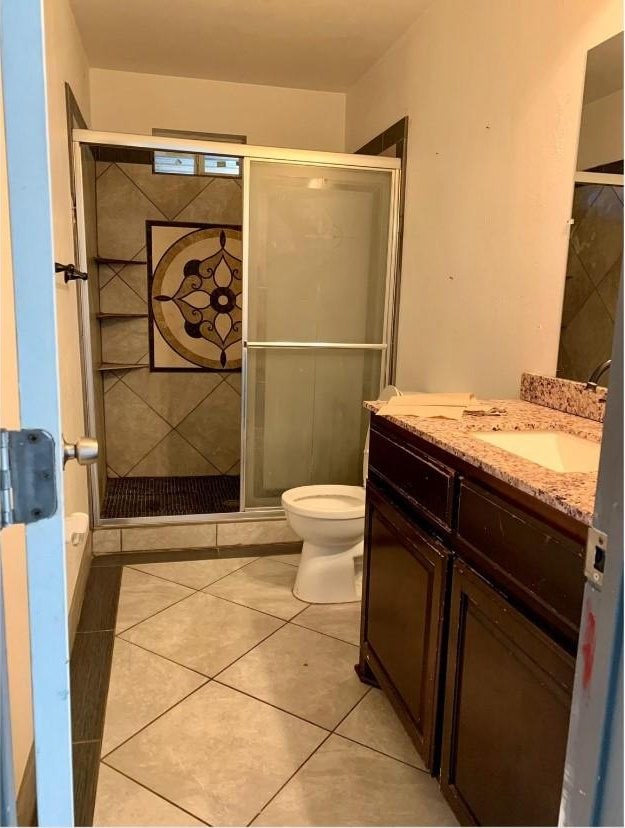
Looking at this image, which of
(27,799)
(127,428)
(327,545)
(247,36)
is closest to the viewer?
(27,799)

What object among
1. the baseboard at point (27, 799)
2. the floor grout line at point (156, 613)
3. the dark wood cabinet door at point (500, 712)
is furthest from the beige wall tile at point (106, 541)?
the dark wood cabinet door at point (500, 712)

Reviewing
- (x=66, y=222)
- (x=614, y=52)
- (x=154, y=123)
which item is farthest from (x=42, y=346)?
(x=154, y=123)

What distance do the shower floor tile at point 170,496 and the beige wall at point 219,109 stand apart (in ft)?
6.77

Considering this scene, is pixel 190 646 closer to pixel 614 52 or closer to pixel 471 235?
pixel 471 235

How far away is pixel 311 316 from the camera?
3018 millimetres

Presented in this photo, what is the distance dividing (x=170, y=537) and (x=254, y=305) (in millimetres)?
1230

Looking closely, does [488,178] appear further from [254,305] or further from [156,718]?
[156,718]

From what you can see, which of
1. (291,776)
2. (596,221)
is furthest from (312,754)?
(596,221)

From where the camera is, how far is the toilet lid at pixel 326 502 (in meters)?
2.38

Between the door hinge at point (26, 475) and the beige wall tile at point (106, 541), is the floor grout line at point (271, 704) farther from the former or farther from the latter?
the door hinge at point (26, 475)

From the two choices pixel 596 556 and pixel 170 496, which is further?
pixel 170 496

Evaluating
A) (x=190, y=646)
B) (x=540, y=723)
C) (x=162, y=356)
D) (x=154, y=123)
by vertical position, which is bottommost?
(x=190, y=646)

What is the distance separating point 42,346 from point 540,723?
1023 mm

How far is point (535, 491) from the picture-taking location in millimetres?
1062
